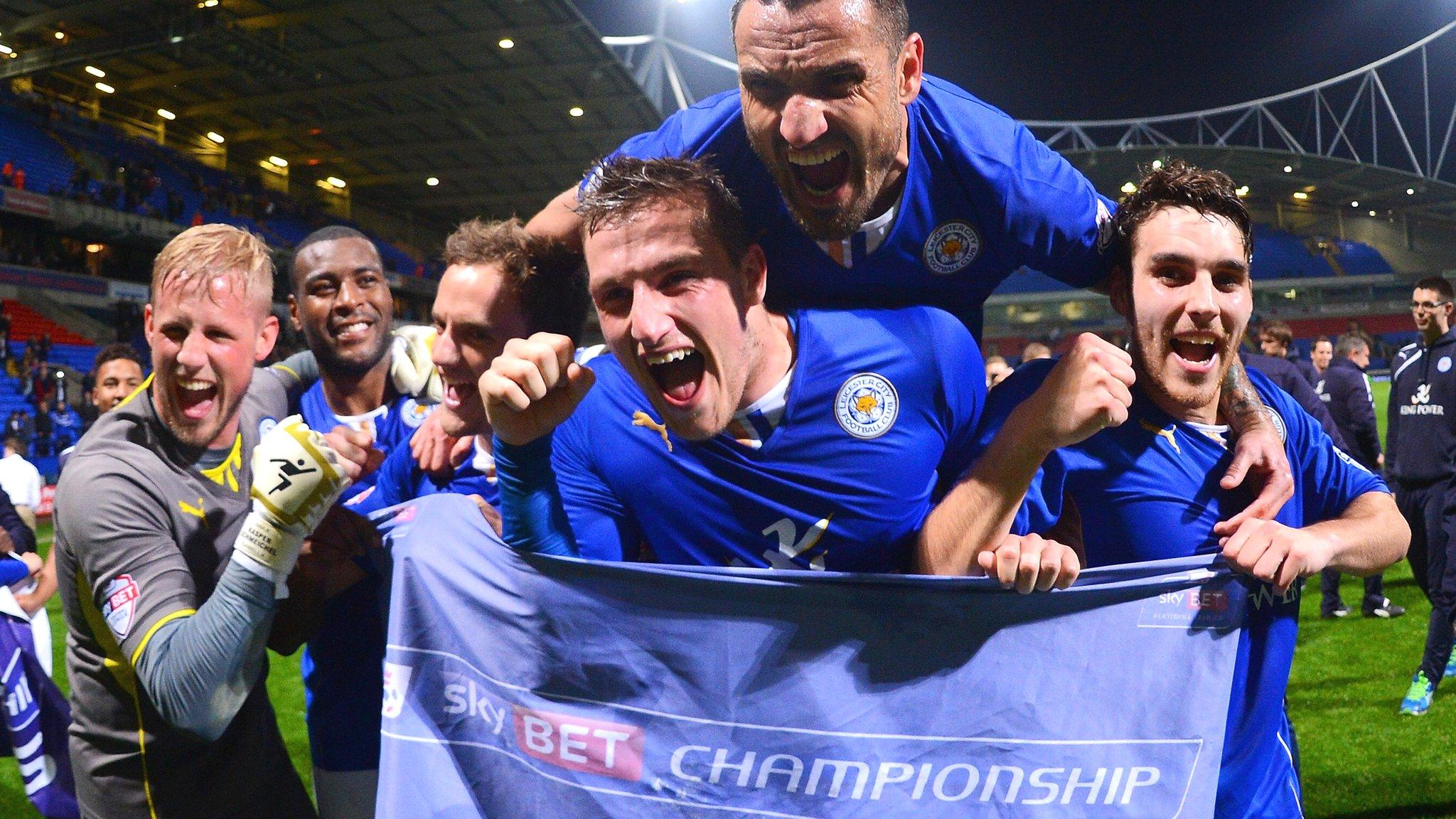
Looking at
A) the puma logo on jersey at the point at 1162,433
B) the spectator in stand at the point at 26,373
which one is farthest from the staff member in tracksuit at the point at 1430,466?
the spectator in stand at the point at 26,373

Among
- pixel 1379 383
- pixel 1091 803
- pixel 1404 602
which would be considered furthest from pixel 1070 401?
pixel 1379 383

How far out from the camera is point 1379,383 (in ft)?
82.4

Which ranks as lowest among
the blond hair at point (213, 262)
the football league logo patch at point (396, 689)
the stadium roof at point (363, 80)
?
the football league logo patch at point (396, 689)

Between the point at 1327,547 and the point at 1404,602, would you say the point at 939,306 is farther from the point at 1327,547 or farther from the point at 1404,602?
the point at 1404,602

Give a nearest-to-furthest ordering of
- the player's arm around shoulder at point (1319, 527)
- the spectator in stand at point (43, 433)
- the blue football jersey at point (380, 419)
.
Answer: the player's arm around shoulder at point (1319, 527) → the blue football jersey at point (380, 419) → the spectator in stand at point (43, 433)

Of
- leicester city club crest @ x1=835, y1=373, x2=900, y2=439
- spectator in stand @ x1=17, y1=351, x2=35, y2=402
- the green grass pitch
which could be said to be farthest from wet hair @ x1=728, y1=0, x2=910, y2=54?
spectator in stand @ x1=17, y1=351, x2=35, y2=402

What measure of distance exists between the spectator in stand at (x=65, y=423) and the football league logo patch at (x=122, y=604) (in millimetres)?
19349

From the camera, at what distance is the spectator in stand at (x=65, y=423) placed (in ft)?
60.7

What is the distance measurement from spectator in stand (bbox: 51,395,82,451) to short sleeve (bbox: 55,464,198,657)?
63.2 feet

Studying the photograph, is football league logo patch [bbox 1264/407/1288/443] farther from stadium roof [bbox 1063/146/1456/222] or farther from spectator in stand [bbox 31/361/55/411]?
stadium roof [bbox 1063/146/1456/222]

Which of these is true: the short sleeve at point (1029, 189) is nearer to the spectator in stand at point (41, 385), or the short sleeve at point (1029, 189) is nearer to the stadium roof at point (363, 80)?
the stadium roof at point (363, 80)

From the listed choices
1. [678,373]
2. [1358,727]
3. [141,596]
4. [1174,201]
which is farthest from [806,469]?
[1358,727]

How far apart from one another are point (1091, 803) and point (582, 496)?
117cm

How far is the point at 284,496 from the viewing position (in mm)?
1984
